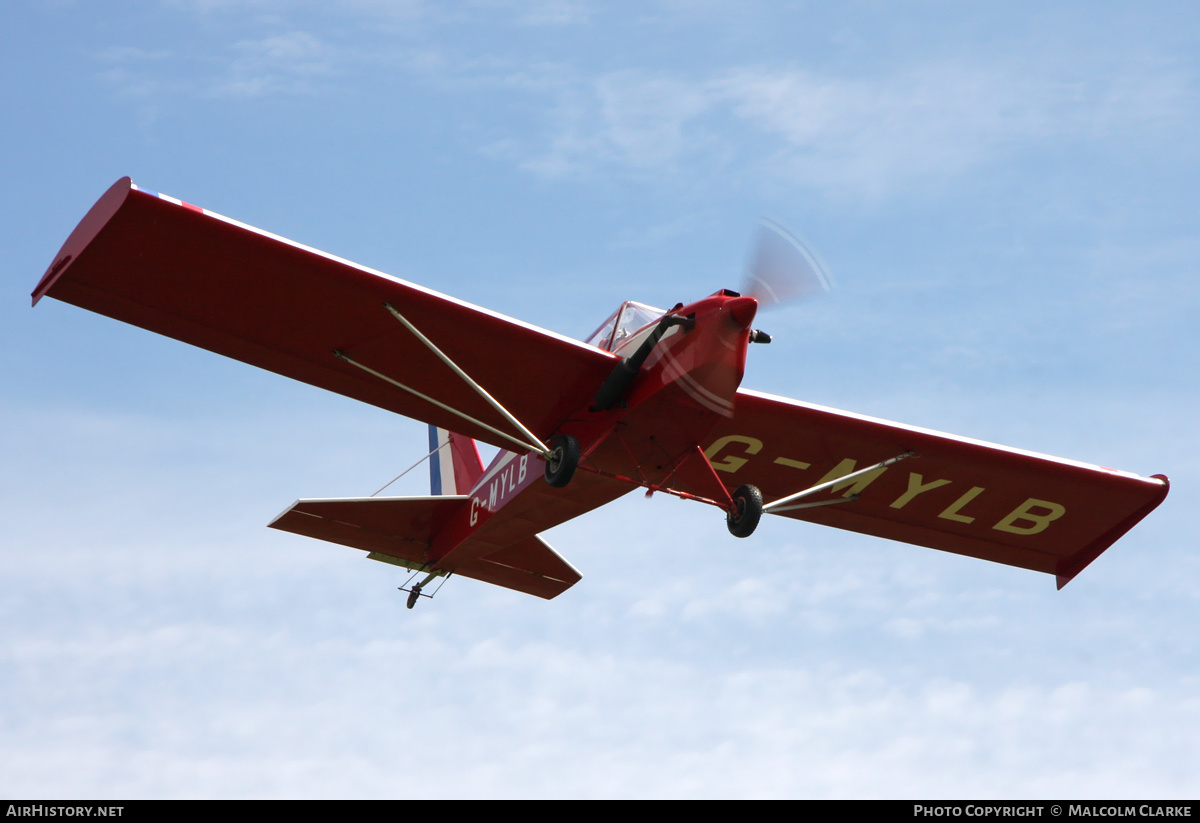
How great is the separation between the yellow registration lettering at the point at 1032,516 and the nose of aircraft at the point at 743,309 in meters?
5.72

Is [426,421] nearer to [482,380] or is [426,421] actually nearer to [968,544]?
[482,380]

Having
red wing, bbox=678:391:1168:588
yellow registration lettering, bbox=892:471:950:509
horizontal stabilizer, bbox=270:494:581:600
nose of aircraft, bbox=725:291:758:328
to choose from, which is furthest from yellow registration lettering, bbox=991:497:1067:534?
nose of aircraft, bbox=725:291:758:328

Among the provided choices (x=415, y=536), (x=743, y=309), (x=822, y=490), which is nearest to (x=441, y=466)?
(x=415, y=536)

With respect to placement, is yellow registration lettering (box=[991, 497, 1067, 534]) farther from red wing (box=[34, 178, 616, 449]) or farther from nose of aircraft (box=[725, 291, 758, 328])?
red wing (box=[34, 178, 616, 449])

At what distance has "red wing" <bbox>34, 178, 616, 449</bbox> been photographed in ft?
39.7

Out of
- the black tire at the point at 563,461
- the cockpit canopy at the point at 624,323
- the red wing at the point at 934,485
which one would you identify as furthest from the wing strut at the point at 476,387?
the red wing at the point at 934,485

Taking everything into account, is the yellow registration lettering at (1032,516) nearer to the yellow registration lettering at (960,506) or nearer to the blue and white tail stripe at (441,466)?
the yellow registration lettering at (960,506)

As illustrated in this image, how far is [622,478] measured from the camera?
12.9 meters

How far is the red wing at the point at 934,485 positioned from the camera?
1435 cm

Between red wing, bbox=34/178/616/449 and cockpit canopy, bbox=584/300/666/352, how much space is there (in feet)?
1.41

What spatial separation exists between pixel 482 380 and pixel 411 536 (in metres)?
3.73
